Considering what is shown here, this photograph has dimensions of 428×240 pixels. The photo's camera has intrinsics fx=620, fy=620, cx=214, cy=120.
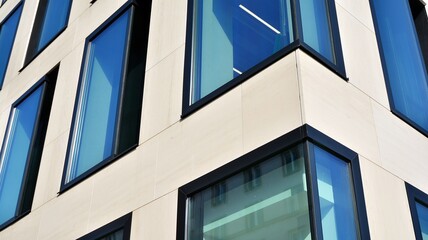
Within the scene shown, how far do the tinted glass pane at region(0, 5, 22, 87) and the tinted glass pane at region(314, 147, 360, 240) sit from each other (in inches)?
522

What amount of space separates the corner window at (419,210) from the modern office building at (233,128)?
0.08 feet

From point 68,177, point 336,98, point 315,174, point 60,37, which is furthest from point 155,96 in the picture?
point 60,37

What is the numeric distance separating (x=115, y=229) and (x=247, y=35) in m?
3.80

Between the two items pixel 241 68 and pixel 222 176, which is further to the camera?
pixel 241 68

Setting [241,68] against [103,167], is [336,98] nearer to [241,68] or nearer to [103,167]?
[241,68]

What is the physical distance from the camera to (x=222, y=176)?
27.5 ft

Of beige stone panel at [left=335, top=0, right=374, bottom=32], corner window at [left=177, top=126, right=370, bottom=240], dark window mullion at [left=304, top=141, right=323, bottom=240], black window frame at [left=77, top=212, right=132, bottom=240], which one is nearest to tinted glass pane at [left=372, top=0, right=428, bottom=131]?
beige stone panel at [left=335, top=0, right=374, bottom=32]

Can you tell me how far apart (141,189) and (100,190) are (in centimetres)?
127

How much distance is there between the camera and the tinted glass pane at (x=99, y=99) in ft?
39.1

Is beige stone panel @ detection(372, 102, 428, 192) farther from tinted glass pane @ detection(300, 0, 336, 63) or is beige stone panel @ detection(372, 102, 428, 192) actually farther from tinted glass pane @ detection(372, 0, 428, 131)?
tinted glass pane @ detection(300, 0, 336, 63)

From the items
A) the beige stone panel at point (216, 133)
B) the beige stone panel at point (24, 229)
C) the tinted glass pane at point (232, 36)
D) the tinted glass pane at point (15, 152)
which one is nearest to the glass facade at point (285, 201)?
the beige stone panel at point (216, 133)

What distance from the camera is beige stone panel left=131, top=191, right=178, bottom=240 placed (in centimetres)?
901

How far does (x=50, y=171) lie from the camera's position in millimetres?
12797

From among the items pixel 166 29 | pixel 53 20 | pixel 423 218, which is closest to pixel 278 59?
pixel 423 218
